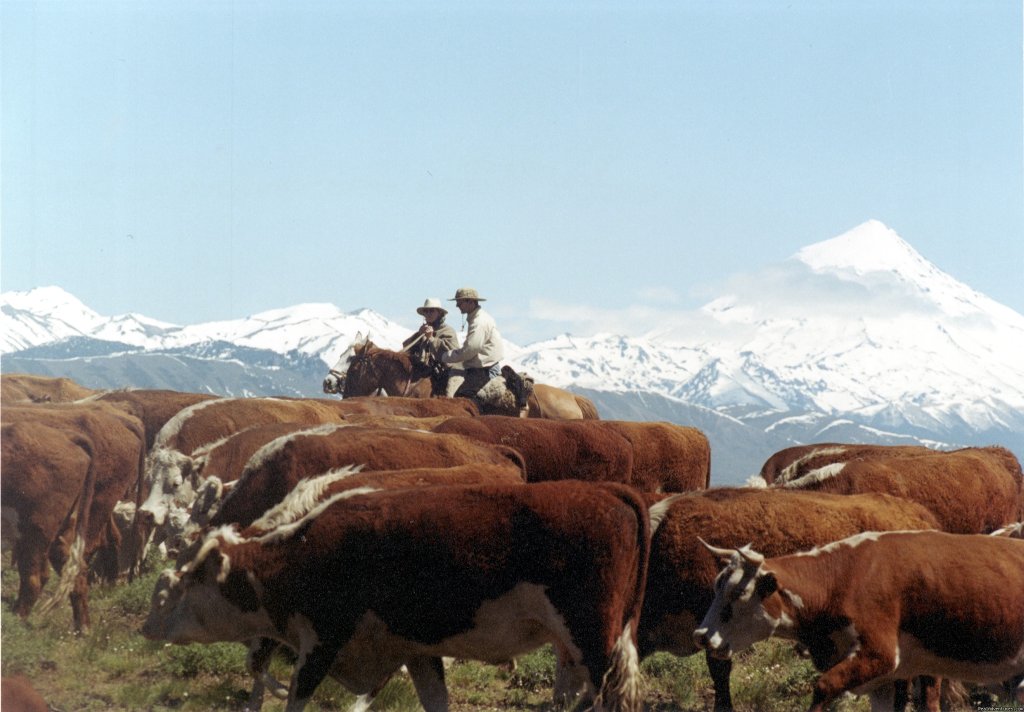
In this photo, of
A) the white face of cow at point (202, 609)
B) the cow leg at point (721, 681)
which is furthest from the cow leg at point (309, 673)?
the cow leg at point (721, 681)

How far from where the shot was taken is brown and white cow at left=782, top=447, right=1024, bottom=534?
44.9 feet

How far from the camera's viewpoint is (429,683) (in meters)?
10.1

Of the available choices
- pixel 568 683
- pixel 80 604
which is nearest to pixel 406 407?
pixel 80 604

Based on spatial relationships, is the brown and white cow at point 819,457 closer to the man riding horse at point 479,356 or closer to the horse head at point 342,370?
the man riding horse at point 479,356

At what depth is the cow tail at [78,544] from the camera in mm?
13945

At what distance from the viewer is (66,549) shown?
1441 cm

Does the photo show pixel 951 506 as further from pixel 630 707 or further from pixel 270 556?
pixel 270 556

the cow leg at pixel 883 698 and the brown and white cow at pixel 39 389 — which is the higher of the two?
the cow leg at pixel 883 698

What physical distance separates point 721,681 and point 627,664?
2.28 meters

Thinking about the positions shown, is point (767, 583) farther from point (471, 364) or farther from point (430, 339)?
point (430, 339)

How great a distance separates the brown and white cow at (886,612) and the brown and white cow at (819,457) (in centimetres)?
469

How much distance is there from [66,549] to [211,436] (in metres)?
3.52

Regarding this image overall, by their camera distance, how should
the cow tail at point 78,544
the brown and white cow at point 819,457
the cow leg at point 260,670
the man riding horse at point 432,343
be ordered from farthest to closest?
the man riding horse at point 432,343 < the brown and white cow at point 819,457 < the cow tail at point 78,544 < the cow leg at point 260,670

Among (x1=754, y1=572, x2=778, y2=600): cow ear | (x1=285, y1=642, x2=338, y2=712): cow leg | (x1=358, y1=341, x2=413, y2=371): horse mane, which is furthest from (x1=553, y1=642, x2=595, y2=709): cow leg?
(x1=358, y1=341, x2=413, y2=371): horse mane
